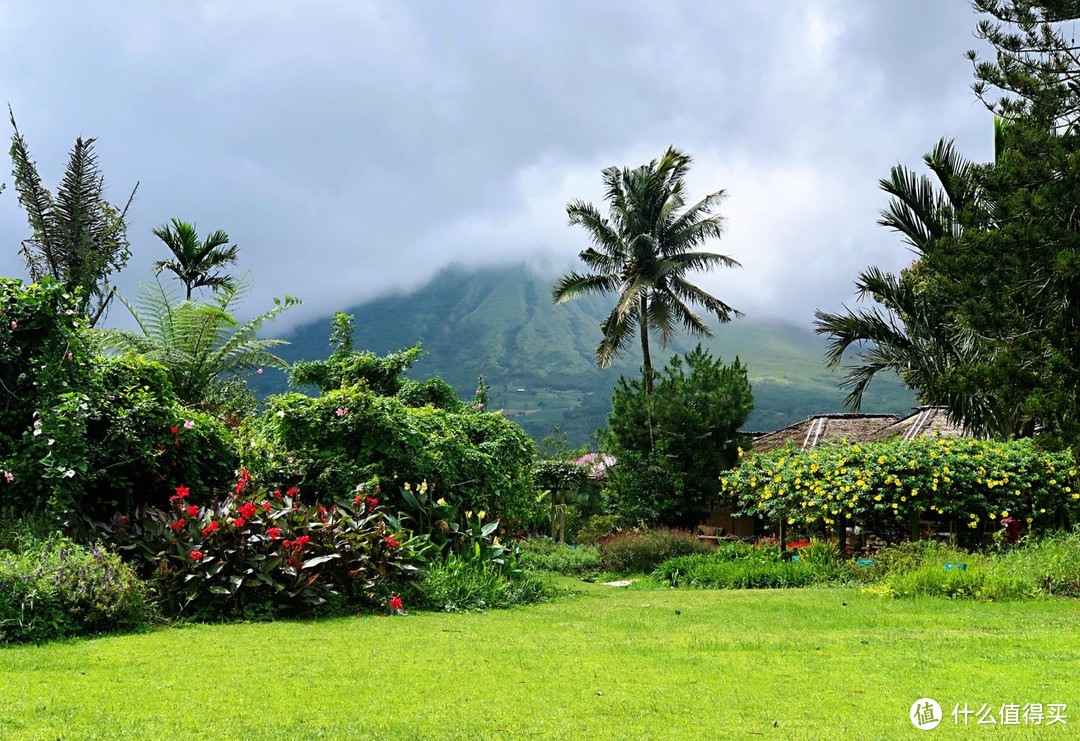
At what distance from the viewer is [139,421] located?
8.45 metres

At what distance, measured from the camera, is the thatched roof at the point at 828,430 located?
73.7ft

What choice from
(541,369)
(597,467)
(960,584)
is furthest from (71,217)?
(541,369)

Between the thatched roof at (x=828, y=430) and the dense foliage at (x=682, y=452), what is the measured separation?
49.7 inches

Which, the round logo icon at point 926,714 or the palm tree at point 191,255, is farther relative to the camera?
the palm tree at point 191,255

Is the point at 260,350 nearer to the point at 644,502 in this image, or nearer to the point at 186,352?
the point at 186,352

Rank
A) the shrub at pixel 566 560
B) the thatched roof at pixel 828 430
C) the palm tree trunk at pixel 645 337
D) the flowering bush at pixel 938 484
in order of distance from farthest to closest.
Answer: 1. the palm tree trunk at pixel 645 337
2. the thatched roof at pixel 828 430
3. the shrub at pixel 566 560
4. the flowering bush at pixel 938 484

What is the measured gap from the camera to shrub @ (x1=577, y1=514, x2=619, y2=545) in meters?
24.8

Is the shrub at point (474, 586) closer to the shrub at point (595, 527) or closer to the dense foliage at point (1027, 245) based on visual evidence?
the dense foliage at point (1027, 245)

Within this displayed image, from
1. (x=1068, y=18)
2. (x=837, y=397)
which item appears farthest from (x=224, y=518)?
(x=837, y=397)

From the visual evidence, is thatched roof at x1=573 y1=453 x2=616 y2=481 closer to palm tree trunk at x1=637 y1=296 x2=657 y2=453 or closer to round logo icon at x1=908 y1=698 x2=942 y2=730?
palm tree trunk at x1=637 y1=296 x2=657 y2=453

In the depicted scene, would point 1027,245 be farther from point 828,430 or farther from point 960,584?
point 828,430

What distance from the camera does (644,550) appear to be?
15484 millimetres

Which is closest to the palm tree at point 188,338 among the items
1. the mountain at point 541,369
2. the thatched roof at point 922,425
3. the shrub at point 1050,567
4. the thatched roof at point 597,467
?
the shrub at point 1050,567

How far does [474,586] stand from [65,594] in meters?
3.93
